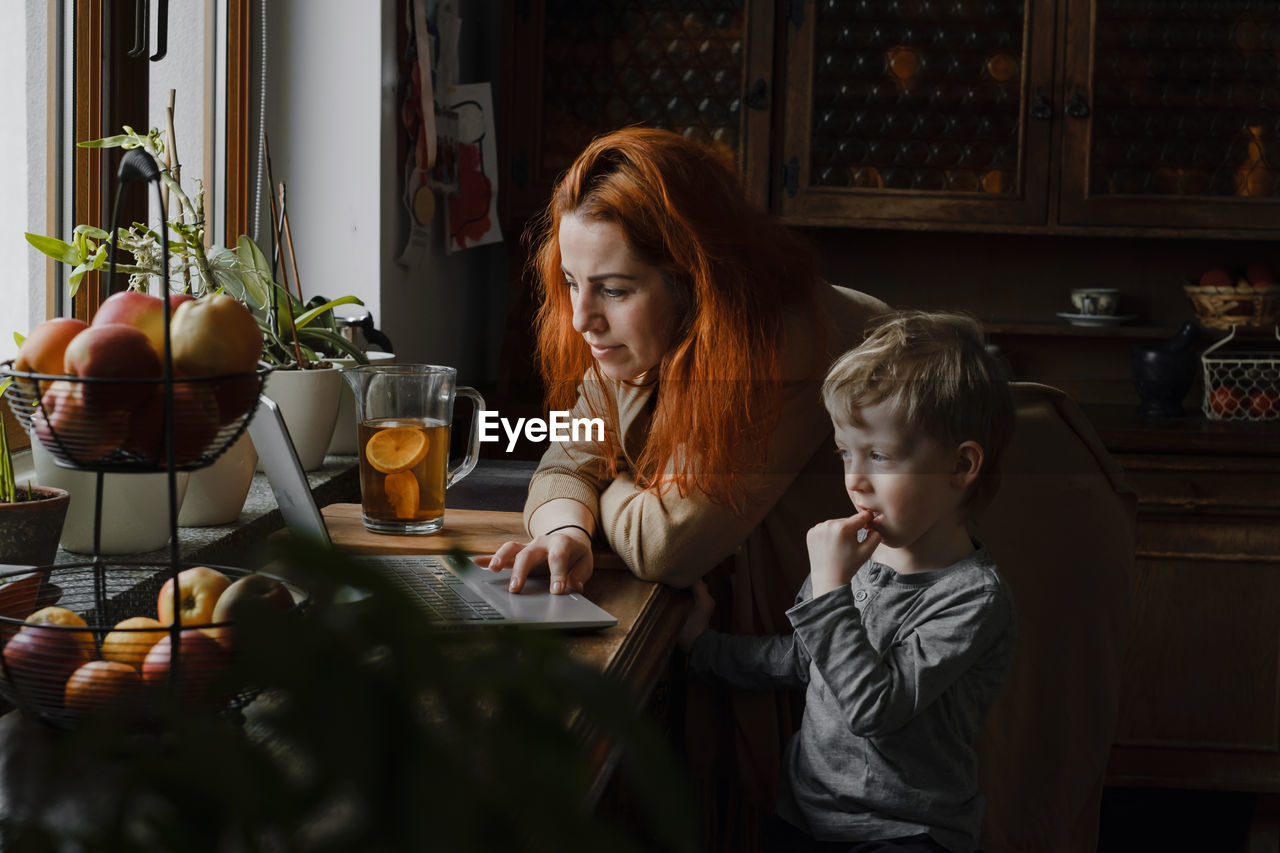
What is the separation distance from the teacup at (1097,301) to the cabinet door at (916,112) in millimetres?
233

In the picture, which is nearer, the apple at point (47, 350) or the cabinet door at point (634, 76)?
the apple at point (47, 350)

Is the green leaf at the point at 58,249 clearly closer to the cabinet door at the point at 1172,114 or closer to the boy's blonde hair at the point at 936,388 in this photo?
the boy's blonde hair at the point at 936,388

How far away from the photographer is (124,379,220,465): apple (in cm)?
64

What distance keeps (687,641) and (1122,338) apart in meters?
1.82

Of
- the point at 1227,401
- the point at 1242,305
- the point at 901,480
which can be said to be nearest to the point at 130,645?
the point at 901,480

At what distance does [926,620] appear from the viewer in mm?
1081

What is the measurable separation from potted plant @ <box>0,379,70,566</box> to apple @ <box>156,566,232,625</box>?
21 centimetres

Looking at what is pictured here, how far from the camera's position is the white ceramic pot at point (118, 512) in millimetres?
1016

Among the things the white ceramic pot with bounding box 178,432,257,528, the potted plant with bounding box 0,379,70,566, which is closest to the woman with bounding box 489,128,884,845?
the white ceramic pot with bounding box 178,432,257,528

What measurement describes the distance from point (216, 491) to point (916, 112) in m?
1.78

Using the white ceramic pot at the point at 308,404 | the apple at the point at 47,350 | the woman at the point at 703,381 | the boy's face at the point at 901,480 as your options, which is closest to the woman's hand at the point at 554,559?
the woman at the point at 703,381

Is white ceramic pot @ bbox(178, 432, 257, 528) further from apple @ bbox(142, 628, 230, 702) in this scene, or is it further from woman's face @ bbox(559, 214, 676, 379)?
apple @ bbox(142, 628, 230, 702)

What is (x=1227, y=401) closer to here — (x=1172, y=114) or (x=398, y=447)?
(x=1172, y=114)

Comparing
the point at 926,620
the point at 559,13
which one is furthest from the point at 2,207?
the point at 559,13
